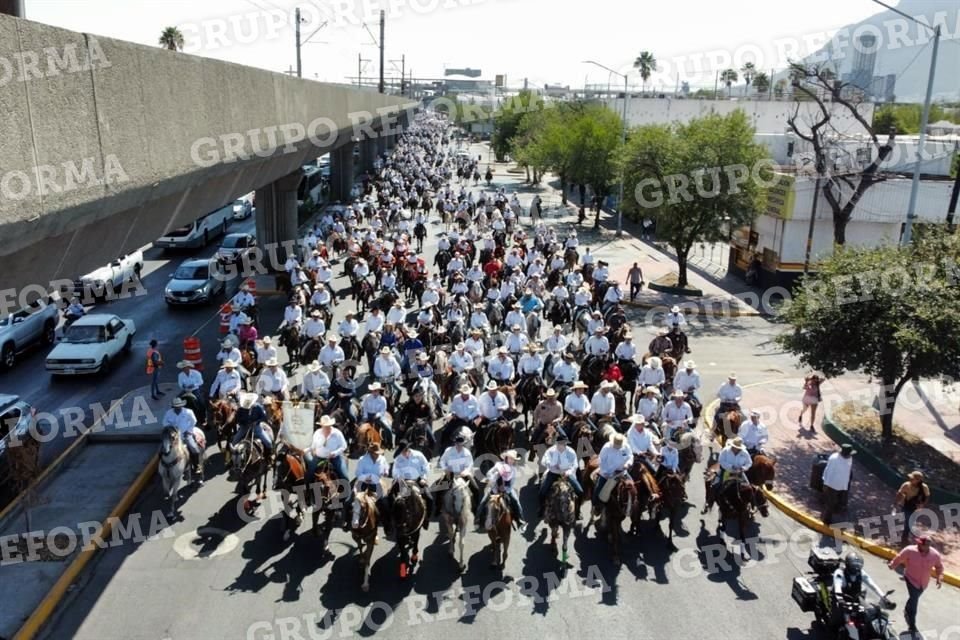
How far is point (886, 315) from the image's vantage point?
1528cm

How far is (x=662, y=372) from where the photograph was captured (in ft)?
55.8

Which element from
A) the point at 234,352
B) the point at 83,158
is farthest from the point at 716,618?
the point at 234,352

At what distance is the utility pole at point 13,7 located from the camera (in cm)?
1126

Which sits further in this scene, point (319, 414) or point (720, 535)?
point (319, 414)

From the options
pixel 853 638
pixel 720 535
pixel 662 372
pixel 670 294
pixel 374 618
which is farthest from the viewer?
pixel 670 294

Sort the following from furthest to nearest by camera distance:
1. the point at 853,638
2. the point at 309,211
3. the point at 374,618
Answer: the point at 309,211
the point at 374,618
the point at 853,638

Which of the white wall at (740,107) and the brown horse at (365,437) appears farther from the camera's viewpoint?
the white wall at (740,107)

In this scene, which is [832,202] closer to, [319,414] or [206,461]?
[319,414]

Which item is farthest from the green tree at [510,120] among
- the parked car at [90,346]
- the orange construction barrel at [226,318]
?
the parked car at [90,346]

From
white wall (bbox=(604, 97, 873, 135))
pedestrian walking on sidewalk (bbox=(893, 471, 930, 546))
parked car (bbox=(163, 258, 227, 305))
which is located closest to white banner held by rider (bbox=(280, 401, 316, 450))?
pedestrian walking on sidewalk (bbox=(893, 471, 930, 546))

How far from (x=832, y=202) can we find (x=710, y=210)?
13.8 ft

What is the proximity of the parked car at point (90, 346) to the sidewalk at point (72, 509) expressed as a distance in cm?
265

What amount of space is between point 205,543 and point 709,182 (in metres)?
22.9

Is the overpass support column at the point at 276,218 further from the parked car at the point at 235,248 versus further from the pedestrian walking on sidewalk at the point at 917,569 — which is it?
the pedestrian walking on sidewalk at the point at 917,569
